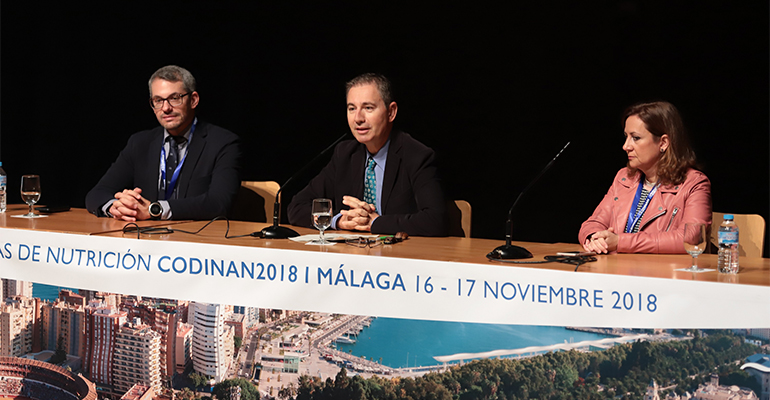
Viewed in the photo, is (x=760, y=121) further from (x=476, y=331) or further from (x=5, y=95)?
(x=5, y=95)

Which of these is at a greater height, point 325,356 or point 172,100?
point 172,100

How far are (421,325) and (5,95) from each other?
414cm

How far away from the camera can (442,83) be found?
3.83 metres

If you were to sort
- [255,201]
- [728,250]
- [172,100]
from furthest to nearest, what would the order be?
[255,201], [172,100], [728,250]

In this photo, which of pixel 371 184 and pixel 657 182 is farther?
pixel 371 184

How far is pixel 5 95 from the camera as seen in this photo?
478 cm

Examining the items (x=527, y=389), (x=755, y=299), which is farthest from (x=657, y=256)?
(x=527, y=389)

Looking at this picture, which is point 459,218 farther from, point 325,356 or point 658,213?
point 325,356

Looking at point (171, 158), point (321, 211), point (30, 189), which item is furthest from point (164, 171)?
point (321, 211)

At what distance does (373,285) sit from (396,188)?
1047 millimetres

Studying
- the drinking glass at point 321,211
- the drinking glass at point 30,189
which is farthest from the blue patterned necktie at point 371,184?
the drinking glass at point 30,189

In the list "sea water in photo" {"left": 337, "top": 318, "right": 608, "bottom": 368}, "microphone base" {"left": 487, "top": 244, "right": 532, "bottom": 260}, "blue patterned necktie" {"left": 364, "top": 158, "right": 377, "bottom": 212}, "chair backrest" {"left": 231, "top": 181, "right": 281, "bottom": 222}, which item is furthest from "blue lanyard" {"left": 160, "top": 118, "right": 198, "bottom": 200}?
"microphone base" {"left": 487, "top": 244, "right": 532, "bottom": 260}

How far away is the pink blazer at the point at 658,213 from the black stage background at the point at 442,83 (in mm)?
905

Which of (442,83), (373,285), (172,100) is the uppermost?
(442,83)
